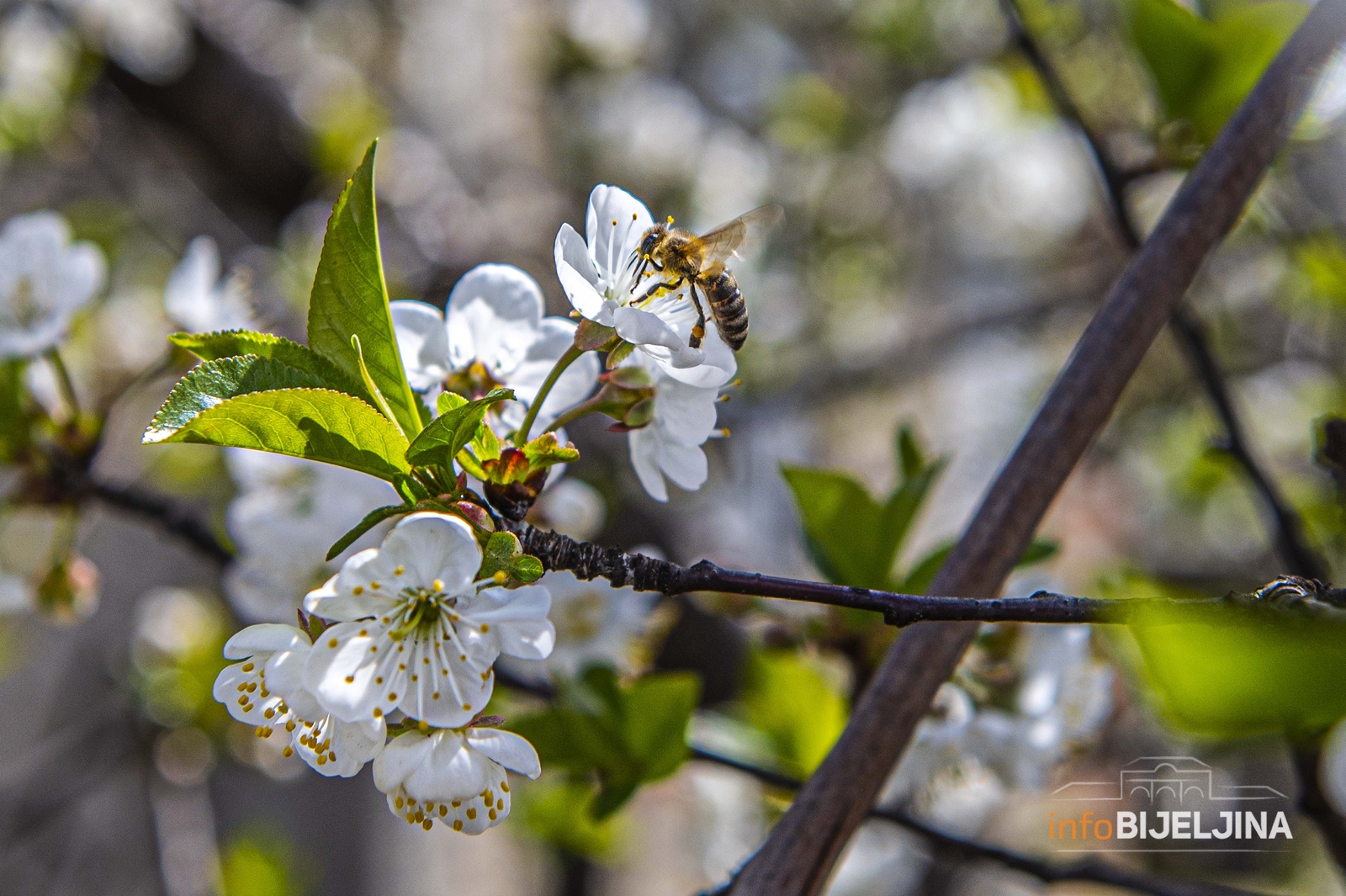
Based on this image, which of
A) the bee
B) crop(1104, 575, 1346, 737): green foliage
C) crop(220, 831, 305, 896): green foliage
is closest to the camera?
crop(1104, 575, 1346, 737): green foliage

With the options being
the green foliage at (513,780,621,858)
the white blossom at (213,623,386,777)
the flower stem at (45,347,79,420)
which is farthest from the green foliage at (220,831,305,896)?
the white blossom at (213,623,386,777)

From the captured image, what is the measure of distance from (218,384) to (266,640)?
Answer: 138 mm

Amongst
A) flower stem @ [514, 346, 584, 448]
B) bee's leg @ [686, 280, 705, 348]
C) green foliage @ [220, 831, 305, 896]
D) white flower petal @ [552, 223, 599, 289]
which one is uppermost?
bee's leg @ [686, 280, 705, 348]

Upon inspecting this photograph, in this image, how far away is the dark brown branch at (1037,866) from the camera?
2.28 feet

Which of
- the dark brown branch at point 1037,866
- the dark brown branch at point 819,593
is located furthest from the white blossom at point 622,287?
the dark brown branch at point 1037,866

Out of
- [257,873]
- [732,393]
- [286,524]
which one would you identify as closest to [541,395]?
[286,524]

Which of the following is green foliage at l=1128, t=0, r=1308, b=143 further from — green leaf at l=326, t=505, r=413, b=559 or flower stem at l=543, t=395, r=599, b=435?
green leaf at l=326, t=505, r=413, b=559

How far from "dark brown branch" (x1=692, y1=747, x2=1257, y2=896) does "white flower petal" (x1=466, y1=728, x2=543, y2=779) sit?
0.84 ft

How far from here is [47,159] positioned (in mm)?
2168

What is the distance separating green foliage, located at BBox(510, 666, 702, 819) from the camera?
2.36ft

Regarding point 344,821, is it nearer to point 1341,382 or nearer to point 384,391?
point 384,391

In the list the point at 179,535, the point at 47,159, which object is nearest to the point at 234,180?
the point at 47,159

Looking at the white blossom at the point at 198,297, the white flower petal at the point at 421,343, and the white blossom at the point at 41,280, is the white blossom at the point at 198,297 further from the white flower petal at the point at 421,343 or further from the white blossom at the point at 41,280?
the white flower petal at the point at 421,343

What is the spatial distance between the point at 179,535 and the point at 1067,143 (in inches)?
102
